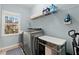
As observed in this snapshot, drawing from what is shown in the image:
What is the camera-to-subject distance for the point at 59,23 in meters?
1.23

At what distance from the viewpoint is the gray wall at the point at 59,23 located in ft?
3.85

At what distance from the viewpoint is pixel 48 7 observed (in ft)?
4.12

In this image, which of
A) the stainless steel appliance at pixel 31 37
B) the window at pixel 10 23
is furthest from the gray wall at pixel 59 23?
the window at pixel 10 23

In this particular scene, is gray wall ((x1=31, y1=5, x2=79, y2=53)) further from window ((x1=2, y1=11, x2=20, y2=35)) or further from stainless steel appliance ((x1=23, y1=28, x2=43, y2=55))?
window ((x1=2, y1=11, x2=20, y2=35))

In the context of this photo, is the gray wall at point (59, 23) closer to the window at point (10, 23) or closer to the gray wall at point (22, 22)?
the gray wall at point (22, 22)

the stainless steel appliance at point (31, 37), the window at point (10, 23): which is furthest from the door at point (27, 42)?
the window at point (10, 23)

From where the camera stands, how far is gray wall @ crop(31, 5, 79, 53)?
3.85 feet

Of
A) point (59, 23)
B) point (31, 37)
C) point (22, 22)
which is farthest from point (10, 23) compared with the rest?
point (59, 23)

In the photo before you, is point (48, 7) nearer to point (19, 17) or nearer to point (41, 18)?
point (41, 18)

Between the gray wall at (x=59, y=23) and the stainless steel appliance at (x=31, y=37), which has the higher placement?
the gray wall at (x=59, y=23)

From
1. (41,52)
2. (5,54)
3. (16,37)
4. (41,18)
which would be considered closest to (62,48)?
(41,52)

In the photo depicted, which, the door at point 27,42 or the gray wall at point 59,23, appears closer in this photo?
the gray wall at point 59,23

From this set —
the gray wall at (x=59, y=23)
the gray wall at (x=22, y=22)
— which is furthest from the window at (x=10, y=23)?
the gray wall at (x=59, y=23)

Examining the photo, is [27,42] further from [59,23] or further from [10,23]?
[59,23]
